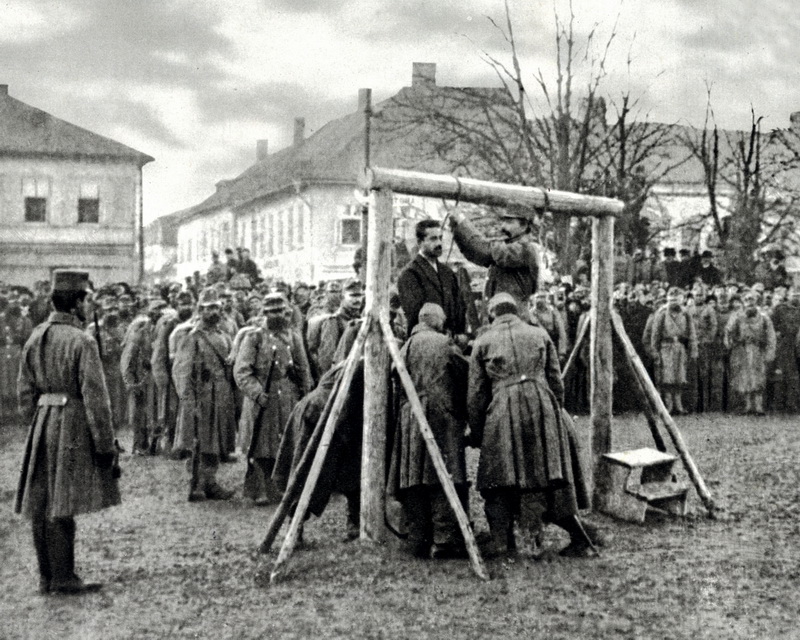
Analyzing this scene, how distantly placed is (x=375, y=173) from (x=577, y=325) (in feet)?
31.9

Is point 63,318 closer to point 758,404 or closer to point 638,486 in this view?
point 638,486

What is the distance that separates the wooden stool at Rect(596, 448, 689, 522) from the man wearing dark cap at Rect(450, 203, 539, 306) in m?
1.85

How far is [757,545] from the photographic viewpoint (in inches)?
314

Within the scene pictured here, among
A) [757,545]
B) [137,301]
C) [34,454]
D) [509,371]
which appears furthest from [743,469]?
[137,301]

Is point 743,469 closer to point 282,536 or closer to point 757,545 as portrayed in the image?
point 757,545

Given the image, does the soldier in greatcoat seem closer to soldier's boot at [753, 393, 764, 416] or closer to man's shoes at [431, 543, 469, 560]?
man's shoes at [431, 543, 469, 560]

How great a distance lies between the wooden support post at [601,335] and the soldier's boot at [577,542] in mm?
1871

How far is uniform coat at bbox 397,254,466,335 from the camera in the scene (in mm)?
8086

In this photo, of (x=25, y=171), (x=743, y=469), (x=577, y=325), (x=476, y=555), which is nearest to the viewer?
(x=476, y=555)

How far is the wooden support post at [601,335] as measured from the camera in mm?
9492

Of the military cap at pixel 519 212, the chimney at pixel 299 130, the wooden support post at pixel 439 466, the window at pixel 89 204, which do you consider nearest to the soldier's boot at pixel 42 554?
the wooden support post at pixel 439 466

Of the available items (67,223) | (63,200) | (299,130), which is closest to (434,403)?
(63,200)

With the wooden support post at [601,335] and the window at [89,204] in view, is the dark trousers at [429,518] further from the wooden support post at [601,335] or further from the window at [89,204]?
the window at [89,204]

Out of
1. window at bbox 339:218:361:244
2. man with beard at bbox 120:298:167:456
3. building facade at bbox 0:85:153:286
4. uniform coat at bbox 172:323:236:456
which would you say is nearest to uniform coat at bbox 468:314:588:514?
uniform coat at bbox 172:323:236:456
